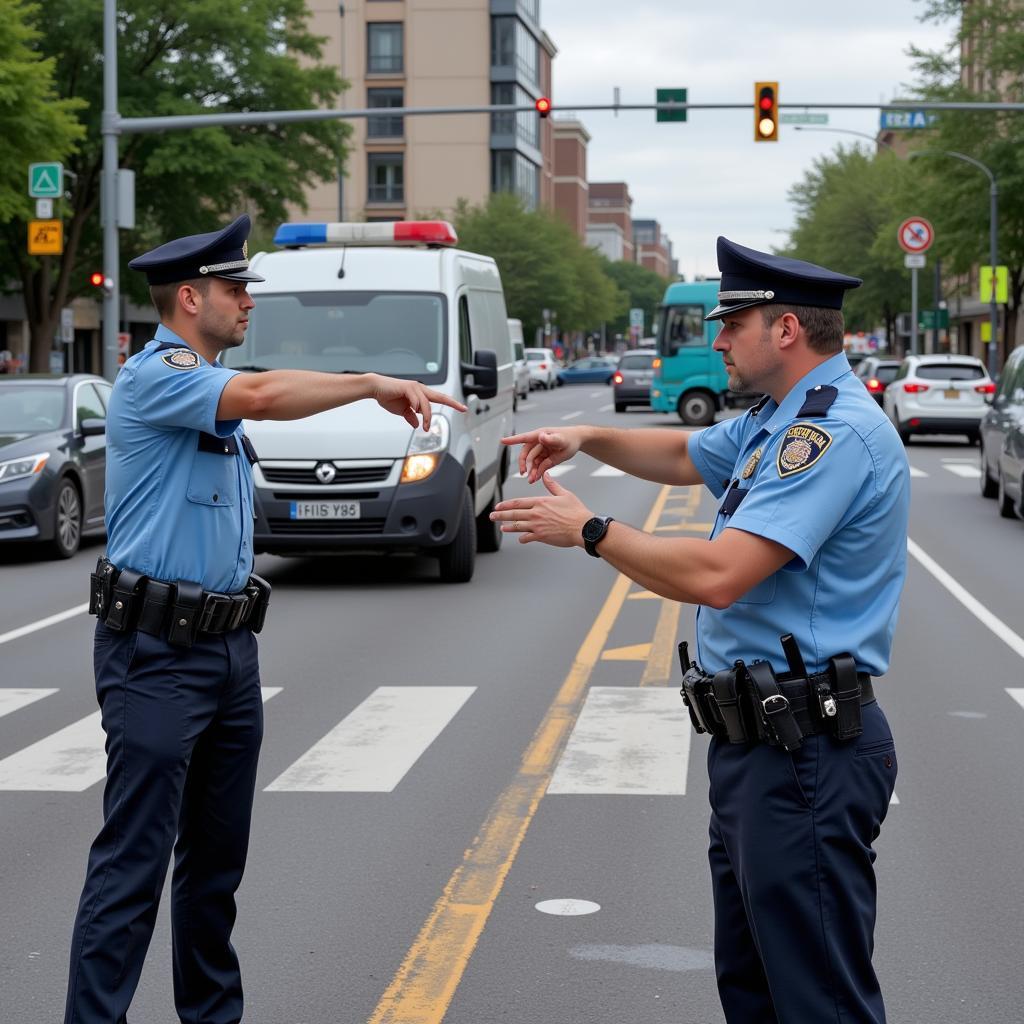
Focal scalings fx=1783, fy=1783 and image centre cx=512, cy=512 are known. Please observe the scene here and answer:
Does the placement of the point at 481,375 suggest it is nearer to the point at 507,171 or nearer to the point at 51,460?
the point at 51,460

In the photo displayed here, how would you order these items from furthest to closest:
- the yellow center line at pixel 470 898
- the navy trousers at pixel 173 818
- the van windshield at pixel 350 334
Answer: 1. the van windshield at pixel 350 334
2. the yellow center line at pixel 470 898
3. the navy trousers at pixel 173 818

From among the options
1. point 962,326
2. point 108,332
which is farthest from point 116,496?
point 962,326

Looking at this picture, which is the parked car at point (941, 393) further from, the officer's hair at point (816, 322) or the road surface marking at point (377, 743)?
the officer's hair at point (816, 322)

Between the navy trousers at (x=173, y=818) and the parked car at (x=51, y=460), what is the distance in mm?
10783

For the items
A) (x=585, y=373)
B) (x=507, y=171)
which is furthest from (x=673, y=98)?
(x=507, y=171)

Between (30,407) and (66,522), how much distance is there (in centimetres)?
141

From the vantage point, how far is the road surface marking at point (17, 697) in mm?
9014

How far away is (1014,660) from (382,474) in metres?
4.95

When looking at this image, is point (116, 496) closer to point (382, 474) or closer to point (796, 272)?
point (796, 272)

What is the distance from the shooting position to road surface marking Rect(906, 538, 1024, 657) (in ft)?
36.7

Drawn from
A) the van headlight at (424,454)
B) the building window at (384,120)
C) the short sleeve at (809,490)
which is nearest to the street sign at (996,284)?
the van headlight at (424,454)

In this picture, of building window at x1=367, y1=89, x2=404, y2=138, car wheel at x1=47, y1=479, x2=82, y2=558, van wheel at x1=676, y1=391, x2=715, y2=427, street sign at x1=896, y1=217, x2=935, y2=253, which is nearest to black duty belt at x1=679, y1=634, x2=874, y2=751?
car wheel at x1=47, y1=479, x2=82, y2=558

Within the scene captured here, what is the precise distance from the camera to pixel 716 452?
4.21 meters

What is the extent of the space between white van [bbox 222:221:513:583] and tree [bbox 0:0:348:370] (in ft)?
91.5
